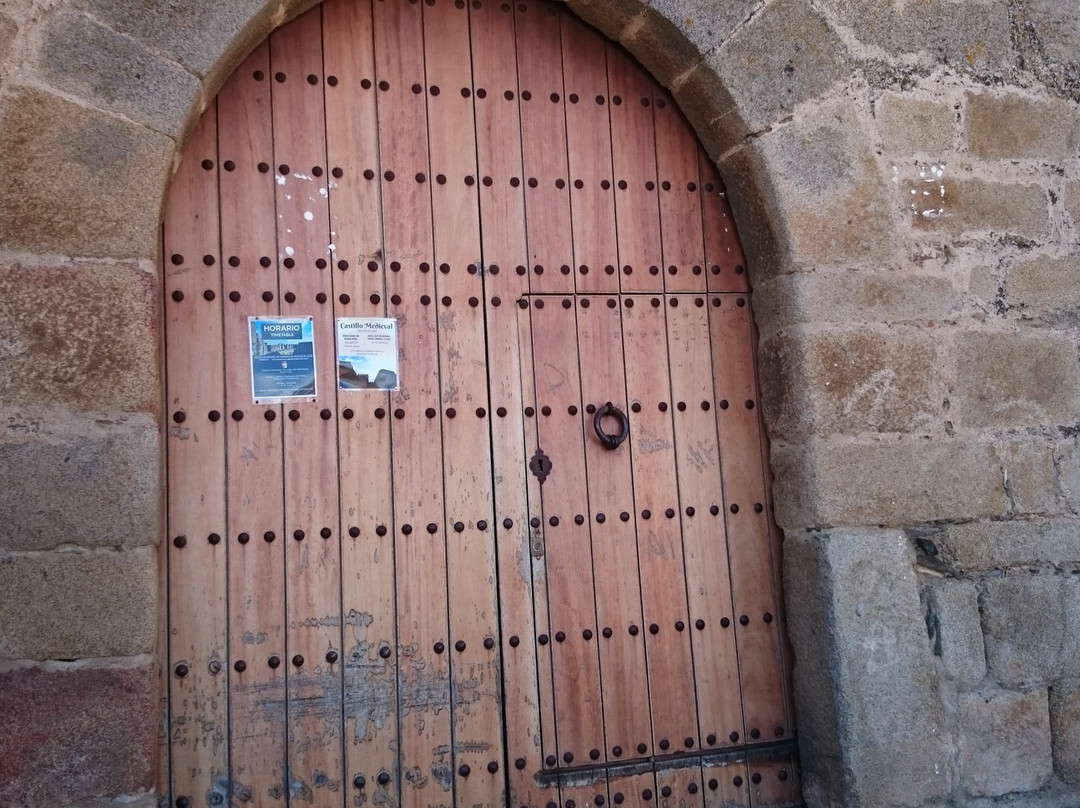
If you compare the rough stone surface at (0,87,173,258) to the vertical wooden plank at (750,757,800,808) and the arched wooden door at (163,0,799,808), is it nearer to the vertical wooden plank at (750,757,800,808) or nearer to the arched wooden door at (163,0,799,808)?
the arched wooden door at (163,0,799,808)

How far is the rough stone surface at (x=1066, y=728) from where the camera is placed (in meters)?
2.72

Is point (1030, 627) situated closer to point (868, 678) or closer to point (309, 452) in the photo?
point (868, 678)

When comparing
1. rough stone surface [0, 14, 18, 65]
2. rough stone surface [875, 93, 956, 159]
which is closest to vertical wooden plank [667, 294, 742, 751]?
rough stone surface [875, 93, 956, 159]

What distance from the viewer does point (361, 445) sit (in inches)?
102

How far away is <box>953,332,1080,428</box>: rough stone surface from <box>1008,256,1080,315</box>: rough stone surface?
10 cm

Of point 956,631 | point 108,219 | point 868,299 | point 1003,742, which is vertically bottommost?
point 1003,742

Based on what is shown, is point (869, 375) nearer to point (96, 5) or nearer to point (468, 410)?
point (468, 410)

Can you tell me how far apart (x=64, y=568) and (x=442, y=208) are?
4.52 ft

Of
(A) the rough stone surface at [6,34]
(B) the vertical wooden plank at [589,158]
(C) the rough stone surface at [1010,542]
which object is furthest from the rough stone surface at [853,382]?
(A) the rough stone surface at [6,34]

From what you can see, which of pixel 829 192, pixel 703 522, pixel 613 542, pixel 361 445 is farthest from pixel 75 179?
pixel 829 192

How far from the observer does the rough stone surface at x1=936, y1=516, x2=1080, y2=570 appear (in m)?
2.72

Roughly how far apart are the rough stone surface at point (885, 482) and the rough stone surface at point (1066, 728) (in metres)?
0.55

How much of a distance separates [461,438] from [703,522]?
77cm

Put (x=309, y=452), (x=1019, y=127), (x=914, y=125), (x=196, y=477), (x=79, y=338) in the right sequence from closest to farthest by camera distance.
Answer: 1. (x=79, y=338)
2. (x=196, y=477)
3. (x=309, y=452)
4. (x=914, y=125)
5. (x=1019, y=127)
